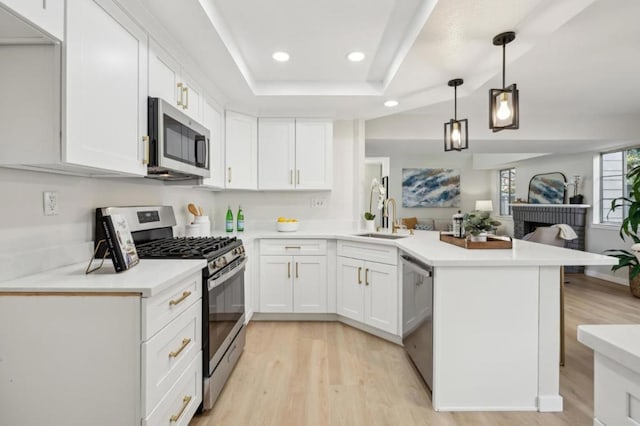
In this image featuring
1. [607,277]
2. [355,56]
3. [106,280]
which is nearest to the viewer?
[106,280]

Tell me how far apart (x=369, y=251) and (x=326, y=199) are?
1146mm

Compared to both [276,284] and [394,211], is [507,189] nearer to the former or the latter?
[394,211]

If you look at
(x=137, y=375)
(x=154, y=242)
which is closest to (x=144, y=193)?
(x=154, y=242)

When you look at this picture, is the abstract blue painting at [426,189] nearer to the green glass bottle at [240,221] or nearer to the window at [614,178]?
the window at [614,178]

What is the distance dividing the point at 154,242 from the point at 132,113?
100cm

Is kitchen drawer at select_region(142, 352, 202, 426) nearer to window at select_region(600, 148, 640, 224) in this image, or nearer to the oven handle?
the oven handle

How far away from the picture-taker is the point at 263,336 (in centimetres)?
308

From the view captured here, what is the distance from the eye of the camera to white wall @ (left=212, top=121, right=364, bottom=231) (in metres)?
4.00

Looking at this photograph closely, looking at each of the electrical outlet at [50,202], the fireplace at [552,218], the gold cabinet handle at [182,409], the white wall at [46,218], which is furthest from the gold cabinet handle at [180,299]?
the fireplace at [552,218]

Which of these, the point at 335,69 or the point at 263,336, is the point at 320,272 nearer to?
the point at 263,336

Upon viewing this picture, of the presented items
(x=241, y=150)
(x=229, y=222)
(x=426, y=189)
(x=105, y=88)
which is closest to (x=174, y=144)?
(x=105, y=88)

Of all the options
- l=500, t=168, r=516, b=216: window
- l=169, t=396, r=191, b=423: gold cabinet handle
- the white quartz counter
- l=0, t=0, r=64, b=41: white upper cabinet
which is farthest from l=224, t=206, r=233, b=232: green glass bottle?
l=500, t=168, r=516, b=216: window

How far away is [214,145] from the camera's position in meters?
3.18

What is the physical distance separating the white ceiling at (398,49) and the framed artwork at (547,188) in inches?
116
